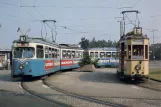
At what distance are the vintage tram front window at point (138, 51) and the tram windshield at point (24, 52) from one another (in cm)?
659

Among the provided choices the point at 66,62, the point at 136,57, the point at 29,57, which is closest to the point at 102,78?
the point at 136,57

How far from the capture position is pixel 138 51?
20.7 metres

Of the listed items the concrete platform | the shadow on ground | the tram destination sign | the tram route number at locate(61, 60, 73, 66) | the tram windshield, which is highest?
the tram destination sign

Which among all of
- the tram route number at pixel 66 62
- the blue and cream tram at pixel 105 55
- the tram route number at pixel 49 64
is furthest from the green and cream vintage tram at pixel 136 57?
the blue and cream tram at pixel 105 55

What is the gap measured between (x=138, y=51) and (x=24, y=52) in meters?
7.37

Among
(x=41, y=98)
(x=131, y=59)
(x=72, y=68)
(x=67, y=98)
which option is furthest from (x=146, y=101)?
(x=72, y=68)

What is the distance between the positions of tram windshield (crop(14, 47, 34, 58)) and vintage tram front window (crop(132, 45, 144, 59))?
6.59 metres

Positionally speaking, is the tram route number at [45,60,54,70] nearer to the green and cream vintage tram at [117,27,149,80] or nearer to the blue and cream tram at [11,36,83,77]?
the blue and cream tram at [11,36,83,77]

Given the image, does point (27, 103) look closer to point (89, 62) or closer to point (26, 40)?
point (26, 40)

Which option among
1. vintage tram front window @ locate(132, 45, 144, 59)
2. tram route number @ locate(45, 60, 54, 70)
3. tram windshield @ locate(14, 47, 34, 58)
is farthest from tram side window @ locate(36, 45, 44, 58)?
vintage tram front window @ locate(132, 45, 144, 59)

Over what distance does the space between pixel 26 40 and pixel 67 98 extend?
9321mm

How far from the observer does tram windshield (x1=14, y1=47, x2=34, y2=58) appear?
21.8m

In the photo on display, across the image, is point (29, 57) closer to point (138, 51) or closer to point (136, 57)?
point (136, 57)

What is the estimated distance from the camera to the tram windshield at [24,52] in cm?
2184
